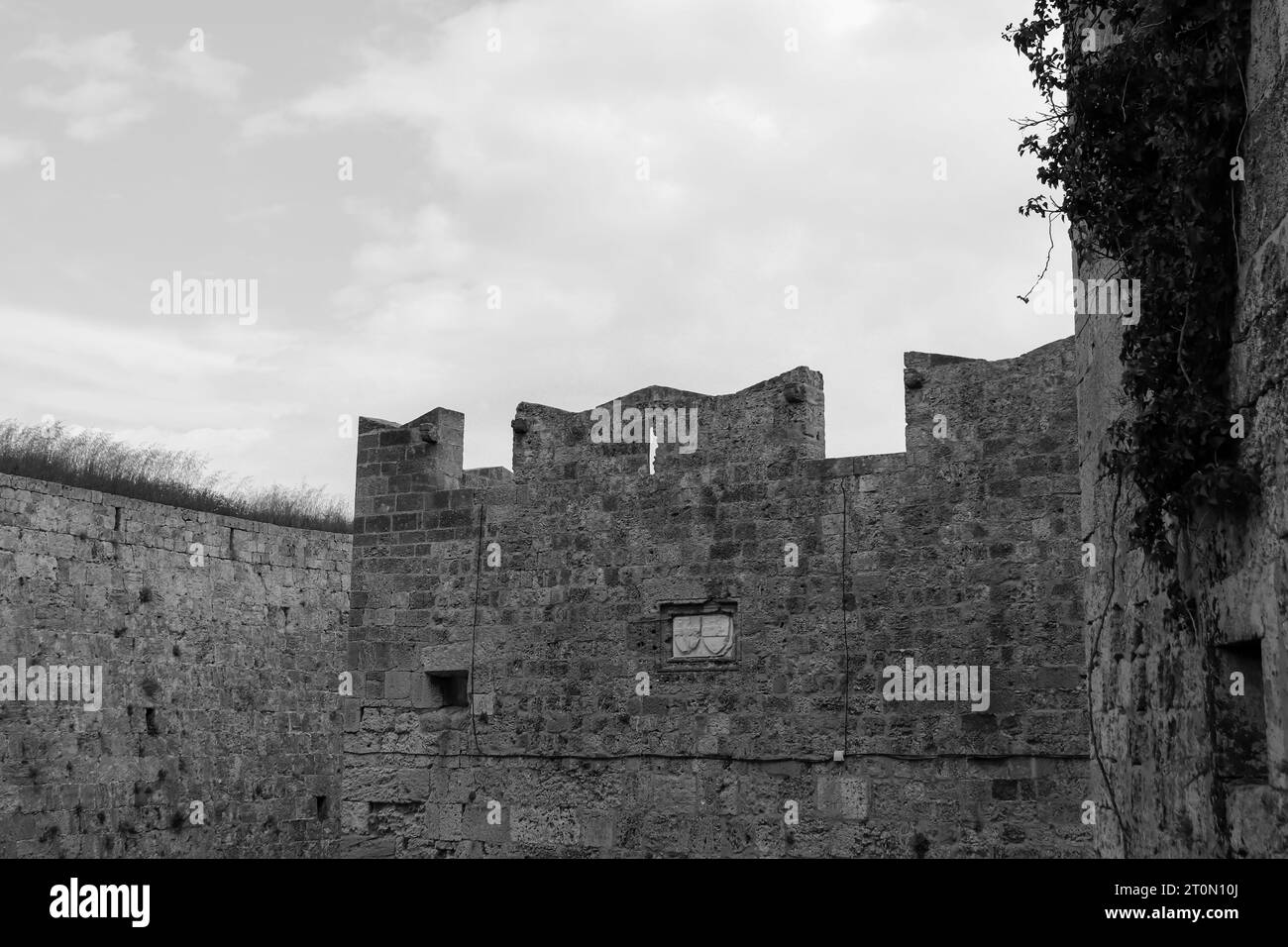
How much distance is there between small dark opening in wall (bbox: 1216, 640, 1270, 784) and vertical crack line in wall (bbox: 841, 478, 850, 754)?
5.00 m

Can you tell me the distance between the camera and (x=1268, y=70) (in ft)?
12.6

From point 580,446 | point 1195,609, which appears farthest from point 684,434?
point 1195,609

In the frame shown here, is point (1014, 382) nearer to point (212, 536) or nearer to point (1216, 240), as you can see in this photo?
point (1216, 240)

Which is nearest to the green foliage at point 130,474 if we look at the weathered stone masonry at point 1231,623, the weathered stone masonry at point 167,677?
the weathered stone masonry at point 167,677

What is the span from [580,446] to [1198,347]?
661 cm

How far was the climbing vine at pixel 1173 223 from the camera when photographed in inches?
157

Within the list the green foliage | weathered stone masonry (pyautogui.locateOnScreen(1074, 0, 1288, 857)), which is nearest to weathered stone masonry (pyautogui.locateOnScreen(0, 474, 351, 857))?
the green foliage

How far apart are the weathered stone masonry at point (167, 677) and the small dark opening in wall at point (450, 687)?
4.16m

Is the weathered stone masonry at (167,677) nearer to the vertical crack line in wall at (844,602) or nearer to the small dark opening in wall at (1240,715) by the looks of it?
the vertical crack line in wall at (844,602)

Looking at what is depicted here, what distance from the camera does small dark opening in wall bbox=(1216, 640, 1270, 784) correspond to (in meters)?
3.91

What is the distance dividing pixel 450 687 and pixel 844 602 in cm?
331

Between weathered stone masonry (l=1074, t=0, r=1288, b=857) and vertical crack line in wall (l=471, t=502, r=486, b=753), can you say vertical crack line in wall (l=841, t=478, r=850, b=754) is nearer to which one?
vertical crack line in wall (l=471, t=502, r=486, b=753)

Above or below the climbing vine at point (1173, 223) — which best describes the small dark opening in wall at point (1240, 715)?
below

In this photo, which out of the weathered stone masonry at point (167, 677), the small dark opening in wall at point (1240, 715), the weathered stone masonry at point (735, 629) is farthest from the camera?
the weathered stone masonry at point (167, 677)
